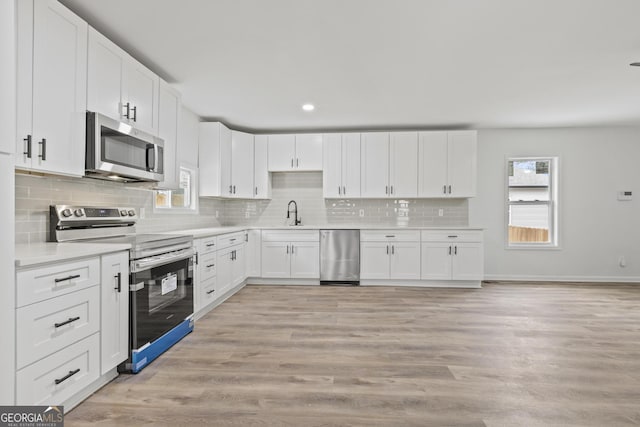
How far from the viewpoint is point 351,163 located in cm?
→ 570

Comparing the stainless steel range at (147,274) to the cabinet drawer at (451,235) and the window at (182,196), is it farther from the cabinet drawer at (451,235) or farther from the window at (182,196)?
the cabinet drawer at (451,235)

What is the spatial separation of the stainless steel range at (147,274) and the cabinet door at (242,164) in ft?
7.40

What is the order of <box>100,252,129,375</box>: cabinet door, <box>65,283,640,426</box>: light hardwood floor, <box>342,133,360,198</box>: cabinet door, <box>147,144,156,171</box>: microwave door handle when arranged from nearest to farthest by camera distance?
1. <box>65,283,640,426</box>: light hardwood floor
2. <box>100,252,129,375</box>: cabinet door
3. <box>147,144,156,171</box>: microwave door handle
4. <box>342,133,360,198</box>: cabinet door

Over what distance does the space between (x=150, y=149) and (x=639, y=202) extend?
7.08 meters

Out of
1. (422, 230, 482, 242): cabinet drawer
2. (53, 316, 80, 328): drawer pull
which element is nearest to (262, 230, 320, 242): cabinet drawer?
(422, 230, 482, 242): cabinet drawer

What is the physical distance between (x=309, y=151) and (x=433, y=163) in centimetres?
193

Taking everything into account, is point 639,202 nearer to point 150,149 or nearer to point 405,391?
point 405,391

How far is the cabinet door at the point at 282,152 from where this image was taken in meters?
5.80

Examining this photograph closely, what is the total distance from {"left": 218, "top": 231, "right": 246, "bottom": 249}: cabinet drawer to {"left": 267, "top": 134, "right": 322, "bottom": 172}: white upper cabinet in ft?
4.16

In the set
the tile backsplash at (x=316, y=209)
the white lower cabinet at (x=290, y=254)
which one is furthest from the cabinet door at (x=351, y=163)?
Answer: the white lower cabinet at (x=290, y=254)

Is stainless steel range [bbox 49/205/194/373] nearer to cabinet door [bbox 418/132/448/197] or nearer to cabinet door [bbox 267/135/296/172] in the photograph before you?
cabinet door [bbox 267/135/296/172]

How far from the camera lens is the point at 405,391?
224cm

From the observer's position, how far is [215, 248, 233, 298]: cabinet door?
4250 mm

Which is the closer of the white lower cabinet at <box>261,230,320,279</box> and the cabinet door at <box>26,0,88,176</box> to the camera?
the cabinet door at <box>26,0,88,176</box>
